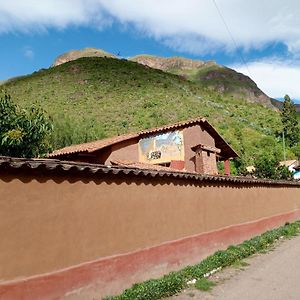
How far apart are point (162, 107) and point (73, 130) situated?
22.2 m

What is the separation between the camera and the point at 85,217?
7.96 metres

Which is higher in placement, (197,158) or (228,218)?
(197,158)

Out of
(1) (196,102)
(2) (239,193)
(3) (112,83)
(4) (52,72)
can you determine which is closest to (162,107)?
(1) (196,102)

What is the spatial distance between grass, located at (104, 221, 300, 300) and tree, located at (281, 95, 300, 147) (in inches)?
1969

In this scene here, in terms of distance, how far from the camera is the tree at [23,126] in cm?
1549

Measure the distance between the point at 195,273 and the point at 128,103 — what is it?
45931 millimetres

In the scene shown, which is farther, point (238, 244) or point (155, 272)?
point (238, 244)

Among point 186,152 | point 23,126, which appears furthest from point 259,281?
point 186,152

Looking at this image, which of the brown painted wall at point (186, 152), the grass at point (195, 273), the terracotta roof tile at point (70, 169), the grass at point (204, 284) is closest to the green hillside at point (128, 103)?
the brown painted wall at point (186, 152)

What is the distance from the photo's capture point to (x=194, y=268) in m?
11.0

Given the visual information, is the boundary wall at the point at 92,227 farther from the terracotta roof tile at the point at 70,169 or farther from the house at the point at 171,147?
the house at the point at 171,147

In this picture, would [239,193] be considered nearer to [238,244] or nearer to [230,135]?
[238,244]

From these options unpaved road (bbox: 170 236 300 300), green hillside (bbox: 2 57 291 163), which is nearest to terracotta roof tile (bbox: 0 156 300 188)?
unpaved road (bbox: 170 236 300 300)

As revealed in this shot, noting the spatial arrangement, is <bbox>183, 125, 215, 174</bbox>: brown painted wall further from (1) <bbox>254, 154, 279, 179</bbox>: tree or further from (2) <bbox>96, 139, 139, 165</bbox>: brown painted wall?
(1) <bbox>254, 154, 279, 179</bbox>: tree
